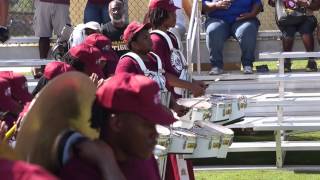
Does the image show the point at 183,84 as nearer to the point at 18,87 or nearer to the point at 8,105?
the point at 18,87

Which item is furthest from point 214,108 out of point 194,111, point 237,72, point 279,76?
point 237,72

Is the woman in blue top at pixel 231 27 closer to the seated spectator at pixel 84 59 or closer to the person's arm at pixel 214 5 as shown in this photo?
the person's arm at pixel 214 5

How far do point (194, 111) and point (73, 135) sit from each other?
9.81ft

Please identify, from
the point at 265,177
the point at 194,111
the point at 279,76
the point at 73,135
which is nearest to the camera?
the point at 73,135

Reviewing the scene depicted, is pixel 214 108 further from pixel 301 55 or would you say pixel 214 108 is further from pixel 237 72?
pixel 237 72

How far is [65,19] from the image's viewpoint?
33.4 ft

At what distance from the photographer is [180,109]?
17.3ft

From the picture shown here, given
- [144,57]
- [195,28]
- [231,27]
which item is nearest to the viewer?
[144,57]

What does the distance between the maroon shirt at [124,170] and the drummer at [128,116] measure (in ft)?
0.04

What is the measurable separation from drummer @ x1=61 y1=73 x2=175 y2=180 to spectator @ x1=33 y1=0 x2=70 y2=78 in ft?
25.5

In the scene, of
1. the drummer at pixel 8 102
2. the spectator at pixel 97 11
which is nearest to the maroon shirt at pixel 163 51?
the drummer at pixel 8 102

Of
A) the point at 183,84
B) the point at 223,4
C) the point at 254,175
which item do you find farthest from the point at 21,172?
the point at 223,4

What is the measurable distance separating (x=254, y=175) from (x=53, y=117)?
6307mm

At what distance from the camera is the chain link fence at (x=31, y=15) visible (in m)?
13.0
